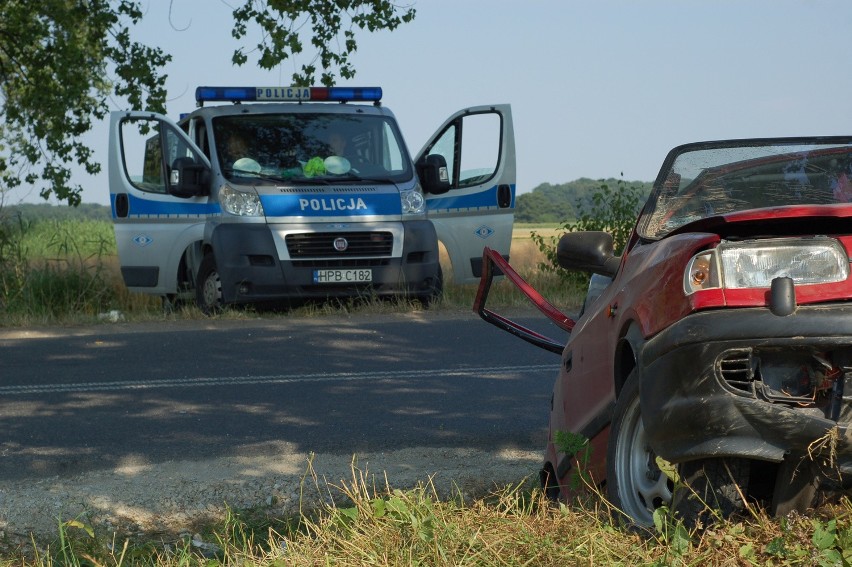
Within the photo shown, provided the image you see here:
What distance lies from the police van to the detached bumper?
36.0ft

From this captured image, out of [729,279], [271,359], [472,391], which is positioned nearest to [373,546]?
[729,279]

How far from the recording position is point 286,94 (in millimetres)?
15516

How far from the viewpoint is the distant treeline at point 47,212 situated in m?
16.9

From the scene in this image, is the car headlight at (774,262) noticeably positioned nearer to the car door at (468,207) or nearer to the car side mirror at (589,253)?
the car side mirror at (589,253)

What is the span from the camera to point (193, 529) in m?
5.64

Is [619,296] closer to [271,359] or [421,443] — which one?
Answer: [421,443]

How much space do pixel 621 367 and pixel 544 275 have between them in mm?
13972

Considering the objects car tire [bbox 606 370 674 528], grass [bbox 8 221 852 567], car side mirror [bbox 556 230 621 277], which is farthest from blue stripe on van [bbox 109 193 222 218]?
car tire [bbox 606 370 674 528]

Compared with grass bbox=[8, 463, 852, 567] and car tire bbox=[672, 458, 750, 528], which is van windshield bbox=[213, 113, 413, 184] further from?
car tire bbox=[672, 458, 750, 528]

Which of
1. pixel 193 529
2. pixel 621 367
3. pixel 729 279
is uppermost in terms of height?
pixel 729 279

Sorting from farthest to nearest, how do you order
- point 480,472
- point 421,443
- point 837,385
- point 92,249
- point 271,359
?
1. point 92,249
2. point 271,359
3. point 421,443
4. point 480,472
5. point 837,385

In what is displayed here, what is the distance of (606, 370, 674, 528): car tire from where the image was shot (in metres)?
3.99

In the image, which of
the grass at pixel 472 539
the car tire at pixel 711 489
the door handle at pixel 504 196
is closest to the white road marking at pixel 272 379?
the grass at pixel 472 539

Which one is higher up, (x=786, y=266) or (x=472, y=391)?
(x=786, y=266)
